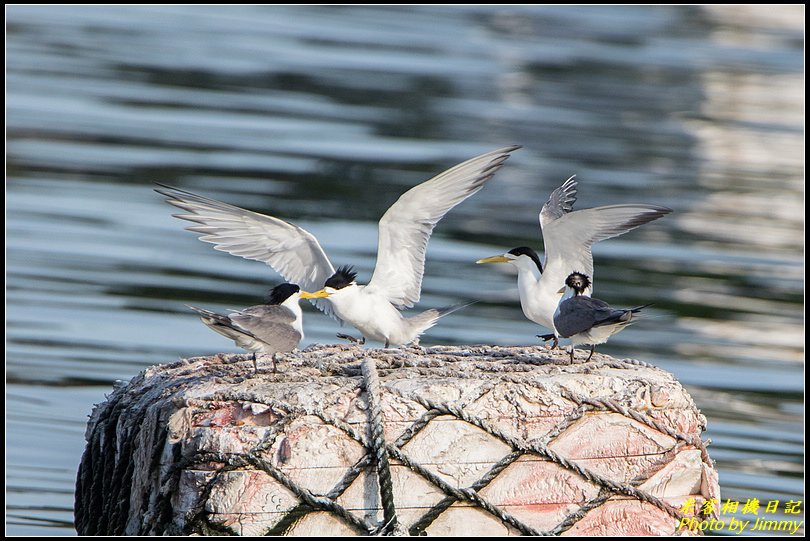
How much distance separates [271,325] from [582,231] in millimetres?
1990

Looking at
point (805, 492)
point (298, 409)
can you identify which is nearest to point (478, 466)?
point (298, 409)

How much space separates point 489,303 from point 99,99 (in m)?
8.21

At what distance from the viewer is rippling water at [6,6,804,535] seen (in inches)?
355

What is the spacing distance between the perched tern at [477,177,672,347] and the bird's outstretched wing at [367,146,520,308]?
0.43 metres

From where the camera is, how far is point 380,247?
6.89m

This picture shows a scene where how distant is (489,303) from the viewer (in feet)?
35.3

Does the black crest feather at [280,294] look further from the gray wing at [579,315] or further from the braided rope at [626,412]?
the braided rope at [626,412]

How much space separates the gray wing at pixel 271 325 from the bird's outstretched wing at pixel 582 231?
5.65ft

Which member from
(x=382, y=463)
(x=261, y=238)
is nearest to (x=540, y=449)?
(x=382, y=463)

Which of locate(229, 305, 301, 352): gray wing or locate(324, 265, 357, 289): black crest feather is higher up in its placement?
locate(229, 305, 301, 352): gray wing

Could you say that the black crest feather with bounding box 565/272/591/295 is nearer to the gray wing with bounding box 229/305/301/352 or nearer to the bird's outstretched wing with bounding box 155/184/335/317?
the gray wing with bounding box 229/305/301/352

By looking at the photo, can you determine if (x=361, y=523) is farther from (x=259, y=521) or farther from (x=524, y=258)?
(x=524, y=258)

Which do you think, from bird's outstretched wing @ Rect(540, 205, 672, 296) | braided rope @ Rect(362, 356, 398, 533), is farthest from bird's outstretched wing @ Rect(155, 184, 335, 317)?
braided rope @ Rect(362, 356, 398, 533)

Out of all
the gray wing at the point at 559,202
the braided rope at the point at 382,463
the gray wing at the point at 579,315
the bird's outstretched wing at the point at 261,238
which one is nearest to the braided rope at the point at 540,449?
the braided rope at the point at 382,463
